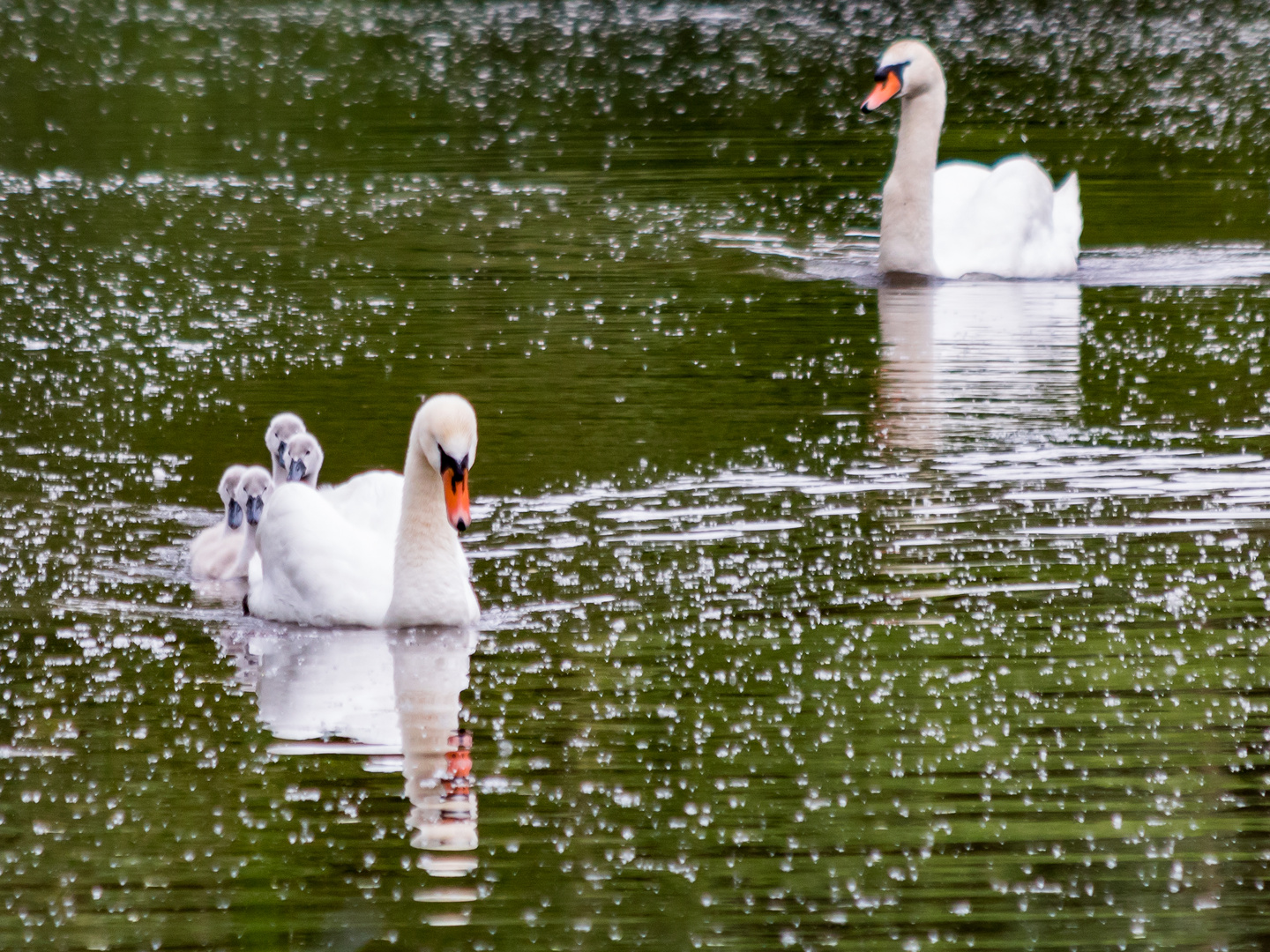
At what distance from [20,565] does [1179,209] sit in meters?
13.6

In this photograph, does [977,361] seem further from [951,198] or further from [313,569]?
[313,569]

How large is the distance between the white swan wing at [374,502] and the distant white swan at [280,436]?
0.60 metres

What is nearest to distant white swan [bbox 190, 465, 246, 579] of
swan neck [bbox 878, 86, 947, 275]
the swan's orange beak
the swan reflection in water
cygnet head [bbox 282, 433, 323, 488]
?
cygnet head [bbox 282, 433, 323, 488]

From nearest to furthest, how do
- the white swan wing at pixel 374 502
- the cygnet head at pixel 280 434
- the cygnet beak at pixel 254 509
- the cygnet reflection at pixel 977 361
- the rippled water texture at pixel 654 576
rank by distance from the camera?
the rippled water texture at pixel 654 576 → the white swan wing at pixel 374 502 → the cygnet beak at pixel 254 509 → the cygnet head at pixel 280 434 → the cygnet reflection at pixel 977 361

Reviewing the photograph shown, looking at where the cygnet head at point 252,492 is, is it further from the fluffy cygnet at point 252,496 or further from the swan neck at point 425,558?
the swan neck at point 425,558

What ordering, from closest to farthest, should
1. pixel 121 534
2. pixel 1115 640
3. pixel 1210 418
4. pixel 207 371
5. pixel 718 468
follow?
pixel 1115 640 < pixel 121 534 < pixel 718 468 < pixel 1210 418 < pixel 207 371

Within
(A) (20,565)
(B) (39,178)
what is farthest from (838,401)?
(B) (39,178)

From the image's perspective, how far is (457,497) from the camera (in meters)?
9.35

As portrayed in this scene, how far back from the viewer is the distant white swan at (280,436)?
1159 centimetres

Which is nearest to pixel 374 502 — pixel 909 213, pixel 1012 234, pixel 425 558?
pixel 425 558

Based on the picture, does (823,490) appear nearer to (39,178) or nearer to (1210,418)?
(1210,418)

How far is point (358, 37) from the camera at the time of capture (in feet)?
145

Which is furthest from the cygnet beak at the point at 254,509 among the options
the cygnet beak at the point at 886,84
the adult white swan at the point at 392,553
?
the cygnet beak at the point at 886,84

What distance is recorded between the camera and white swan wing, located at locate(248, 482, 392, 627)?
9.87 m
